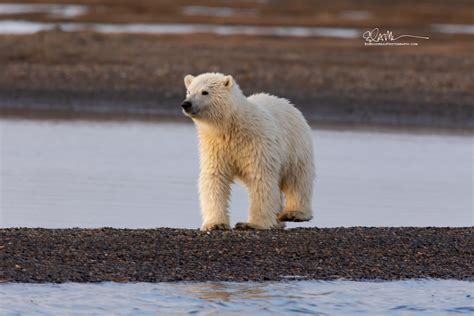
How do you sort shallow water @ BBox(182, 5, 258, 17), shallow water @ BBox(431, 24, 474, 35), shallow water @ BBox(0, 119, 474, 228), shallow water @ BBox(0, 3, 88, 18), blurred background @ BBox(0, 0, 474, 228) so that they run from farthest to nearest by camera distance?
shallow water @ BBox(182, 5, 258, 17)
shallow water @ BBox(0, 3, 88, 18)
shallow water @ BBox(431, 24, 474, 35)
blurred background @ BBox(0, 0, 474, 228)
shallow water @ BBox(0, 119, 474, 228)

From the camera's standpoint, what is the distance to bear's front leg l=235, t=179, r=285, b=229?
36.3 ft

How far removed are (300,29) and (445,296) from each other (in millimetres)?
28705

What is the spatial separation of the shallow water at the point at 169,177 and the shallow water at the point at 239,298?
2835mm

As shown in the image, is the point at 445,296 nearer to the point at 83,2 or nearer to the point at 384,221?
the point at 384,221

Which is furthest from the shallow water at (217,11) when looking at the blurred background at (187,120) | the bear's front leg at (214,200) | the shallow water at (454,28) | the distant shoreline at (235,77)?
the bear's front leg at (214,200)

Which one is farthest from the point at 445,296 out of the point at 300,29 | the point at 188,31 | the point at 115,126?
the point at 300,29

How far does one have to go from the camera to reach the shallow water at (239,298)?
8656mm

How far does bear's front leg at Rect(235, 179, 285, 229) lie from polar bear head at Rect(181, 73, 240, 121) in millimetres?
722

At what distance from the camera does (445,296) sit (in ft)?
30.8

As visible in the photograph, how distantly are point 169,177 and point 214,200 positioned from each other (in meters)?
4.27

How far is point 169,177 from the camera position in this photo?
1527 cm
